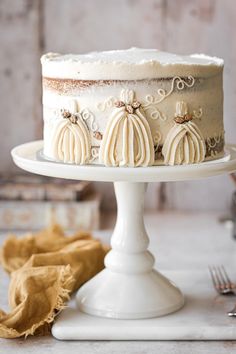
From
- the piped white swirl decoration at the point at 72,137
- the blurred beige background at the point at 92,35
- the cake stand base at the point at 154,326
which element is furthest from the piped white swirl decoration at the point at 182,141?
the blurred beige background at the point at 92,35

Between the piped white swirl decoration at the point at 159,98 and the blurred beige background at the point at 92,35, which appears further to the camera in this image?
the blurred beige background at the point at 92,35

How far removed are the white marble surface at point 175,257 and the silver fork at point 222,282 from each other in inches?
2.8

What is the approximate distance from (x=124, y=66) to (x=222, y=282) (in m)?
0.50

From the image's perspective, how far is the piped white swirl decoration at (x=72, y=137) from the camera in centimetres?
136

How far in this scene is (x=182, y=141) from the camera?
4.43 feet

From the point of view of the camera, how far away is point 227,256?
6.31ft

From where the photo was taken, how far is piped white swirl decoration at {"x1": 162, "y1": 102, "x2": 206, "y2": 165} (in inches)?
52.9

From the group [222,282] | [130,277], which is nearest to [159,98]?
[130,277]

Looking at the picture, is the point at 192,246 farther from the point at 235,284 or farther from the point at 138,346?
the point at 138,346

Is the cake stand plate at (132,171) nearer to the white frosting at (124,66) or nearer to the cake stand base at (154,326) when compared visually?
the white frosting at (124,66)

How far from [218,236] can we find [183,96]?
0.81m

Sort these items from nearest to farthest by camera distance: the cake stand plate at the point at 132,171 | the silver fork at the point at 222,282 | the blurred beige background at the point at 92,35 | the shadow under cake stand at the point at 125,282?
the cake stand plate at the point at 132,171 < the shadow under cake stand at the point at 125,282 < the silver fork at the point at 222,282 < the blurred beige background at the point at 92,35

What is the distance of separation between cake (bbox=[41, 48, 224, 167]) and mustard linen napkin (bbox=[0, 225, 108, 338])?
22 cm

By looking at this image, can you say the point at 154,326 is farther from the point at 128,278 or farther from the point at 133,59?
the point at 133,59
